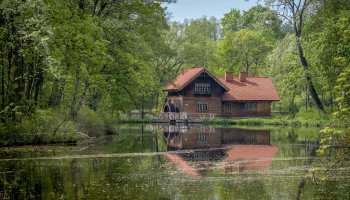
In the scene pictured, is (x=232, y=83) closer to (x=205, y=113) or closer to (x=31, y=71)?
(x=205, y=113)

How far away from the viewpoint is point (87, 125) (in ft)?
125

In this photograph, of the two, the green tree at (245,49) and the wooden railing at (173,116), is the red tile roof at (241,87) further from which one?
the green tree at (245,49)

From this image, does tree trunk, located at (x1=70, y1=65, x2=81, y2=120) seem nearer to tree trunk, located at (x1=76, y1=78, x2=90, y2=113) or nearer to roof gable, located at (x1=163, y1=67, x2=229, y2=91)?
tree trunk, located at (x1=76, y1=78, x2=90, y2=113)

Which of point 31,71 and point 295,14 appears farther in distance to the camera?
point 295,14

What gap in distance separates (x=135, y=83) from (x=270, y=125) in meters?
A: 26.3

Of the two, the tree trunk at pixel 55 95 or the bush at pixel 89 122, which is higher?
the tree trunk at pixel 55 95

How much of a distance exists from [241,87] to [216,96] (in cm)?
462

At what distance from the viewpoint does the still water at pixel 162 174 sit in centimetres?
1575

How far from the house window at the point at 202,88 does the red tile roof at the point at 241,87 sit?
1907 millimetres

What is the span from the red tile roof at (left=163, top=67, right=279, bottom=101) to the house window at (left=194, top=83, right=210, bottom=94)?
75.1 inches

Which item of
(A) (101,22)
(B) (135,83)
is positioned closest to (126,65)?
(B) (135,83)

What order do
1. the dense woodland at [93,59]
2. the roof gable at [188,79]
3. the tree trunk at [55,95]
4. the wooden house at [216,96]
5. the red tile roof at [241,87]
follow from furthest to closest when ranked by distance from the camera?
the wooden house at [216,96], the red tile roof at [241,87], the roof gable at [188,79], the tree trunk at [55,95], the dense woodland at [93,59]

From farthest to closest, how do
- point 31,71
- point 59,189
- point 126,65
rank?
point 126,65 → point 31,71 → point 59,189

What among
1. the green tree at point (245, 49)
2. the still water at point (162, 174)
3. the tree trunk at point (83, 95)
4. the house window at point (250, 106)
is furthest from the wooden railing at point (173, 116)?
the still water at point (162, 174)
